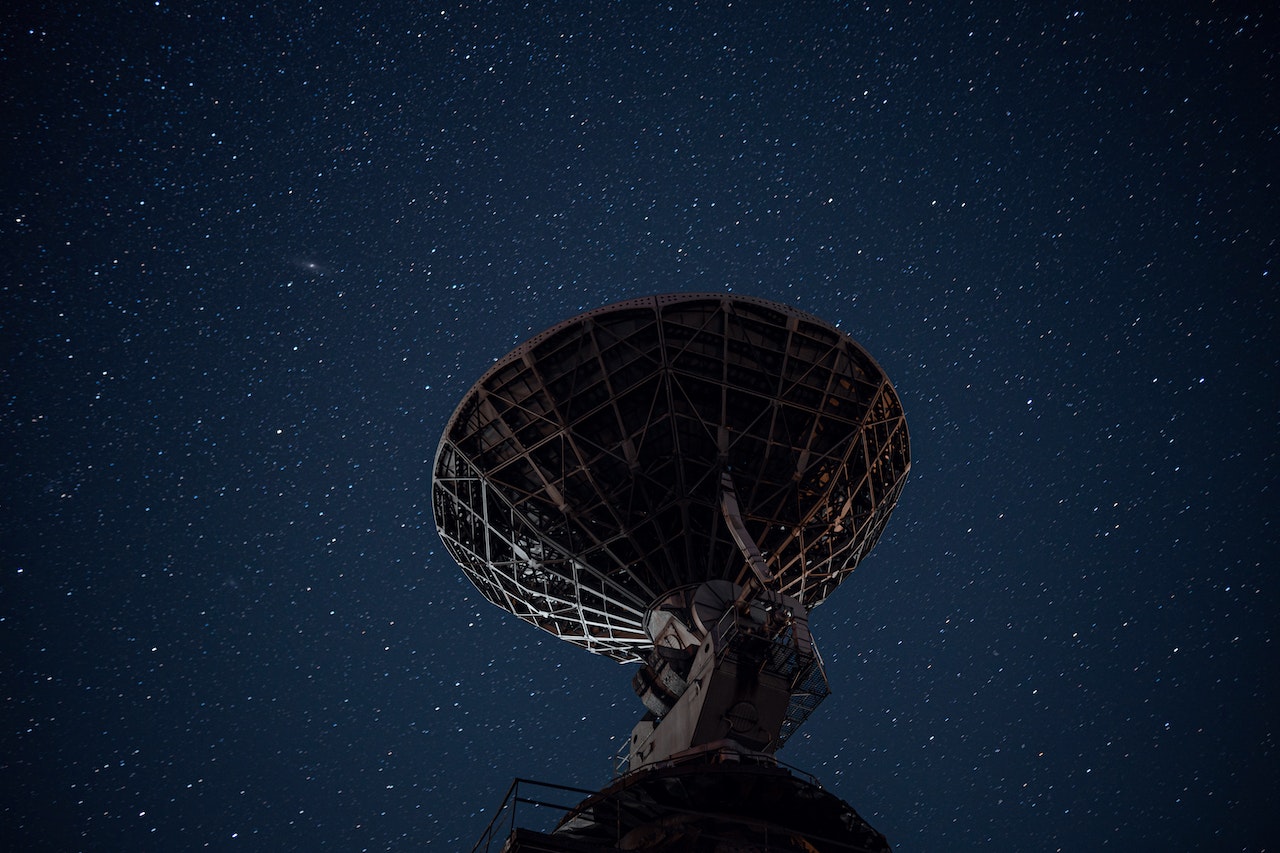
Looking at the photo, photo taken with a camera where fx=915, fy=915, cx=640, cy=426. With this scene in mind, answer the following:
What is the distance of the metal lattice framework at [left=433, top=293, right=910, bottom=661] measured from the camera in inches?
880

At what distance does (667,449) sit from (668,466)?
425 millimetres

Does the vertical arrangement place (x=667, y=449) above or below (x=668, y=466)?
above

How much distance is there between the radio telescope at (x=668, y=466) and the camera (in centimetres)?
2220

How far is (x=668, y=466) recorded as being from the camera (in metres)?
22.7

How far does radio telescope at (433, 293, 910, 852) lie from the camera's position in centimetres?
2220

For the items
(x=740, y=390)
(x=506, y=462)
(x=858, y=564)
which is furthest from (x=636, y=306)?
(x=858, y=564)

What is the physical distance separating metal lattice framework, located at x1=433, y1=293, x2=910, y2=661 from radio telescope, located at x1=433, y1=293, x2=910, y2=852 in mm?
41

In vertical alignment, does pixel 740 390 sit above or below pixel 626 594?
above

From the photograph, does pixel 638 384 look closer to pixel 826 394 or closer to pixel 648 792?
pixel 826 394

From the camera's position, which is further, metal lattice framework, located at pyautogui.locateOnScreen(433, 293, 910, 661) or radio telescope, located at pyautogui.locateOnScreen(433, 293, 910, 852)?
metal lattice framework, located at pyautogui.locateOnScreen(433, 293, 910, 661)

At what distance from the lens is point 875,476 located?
2406cm

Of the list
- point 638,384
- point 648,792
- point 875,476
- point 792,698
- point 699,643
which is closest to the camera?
point 648,792

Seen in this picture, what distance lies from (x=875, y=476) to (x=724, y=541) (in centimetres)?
475

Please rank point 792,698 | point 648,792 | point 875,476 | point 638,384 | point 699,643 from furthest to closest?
1. point 875,476
2. point 638,384
3. point 699,643
4. point 792,698
5. point 648,792
